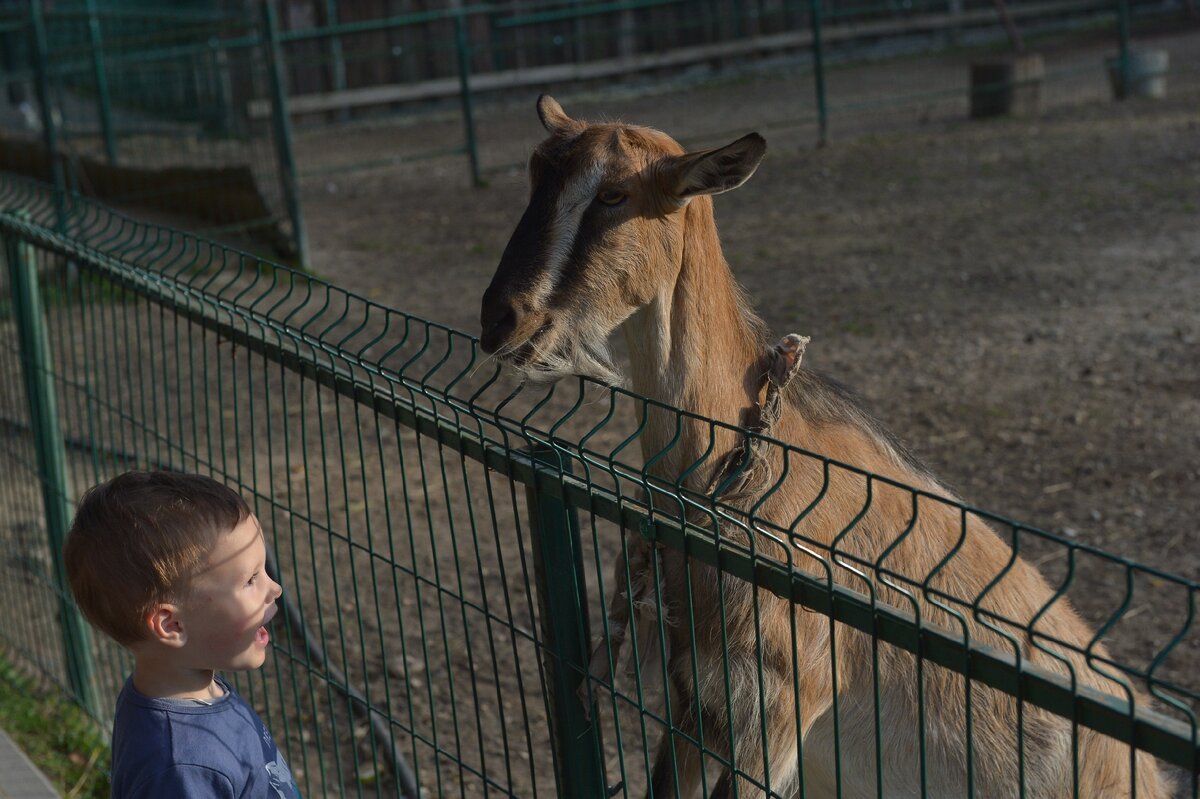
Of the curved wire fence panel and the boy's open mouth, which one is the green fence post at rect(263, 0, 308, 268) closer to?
the curved wire fence panel

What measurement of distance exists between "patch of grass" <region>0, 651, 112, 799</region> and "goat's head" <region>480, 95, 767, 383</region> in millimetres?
2406

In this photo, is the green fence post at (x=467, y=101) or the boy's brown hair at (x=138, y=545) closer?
the boy's brown hair at (x=138, y=545)

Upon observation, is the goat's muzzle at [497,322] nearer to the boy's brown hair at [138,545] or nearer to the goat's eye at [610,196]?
the goat's eye at [610,196]

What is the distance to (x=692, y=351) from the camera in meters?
3.25

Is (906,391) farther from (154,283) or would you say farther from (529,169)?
(154,283)

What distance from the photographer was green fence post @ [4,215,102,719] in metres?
4.34

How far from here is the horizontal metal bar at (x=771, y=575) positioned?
140 centimetres

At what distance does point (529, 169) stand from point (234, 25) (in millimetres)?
7556

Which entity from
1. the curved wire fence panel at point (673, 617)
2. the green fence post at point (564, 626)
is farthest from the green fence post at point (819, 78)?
the green fence post at point (564, 626)

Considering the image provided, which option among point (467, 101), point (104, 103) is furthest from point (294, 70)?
point (104, 103)

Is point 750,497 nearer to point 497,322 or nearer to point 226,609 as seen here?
point 497,322

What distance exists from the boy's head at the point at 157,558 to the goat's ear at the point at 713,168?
1499mm

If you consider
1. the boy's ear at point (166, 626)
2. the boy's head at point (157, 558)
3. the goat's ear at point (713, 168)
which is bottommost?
the boy's ear at point (166, 626)

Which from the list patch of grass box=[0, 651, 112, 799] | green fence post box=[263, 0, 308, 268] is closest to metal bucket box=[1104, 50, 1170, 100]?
green fence post box=[263, 0, 308, 268]
